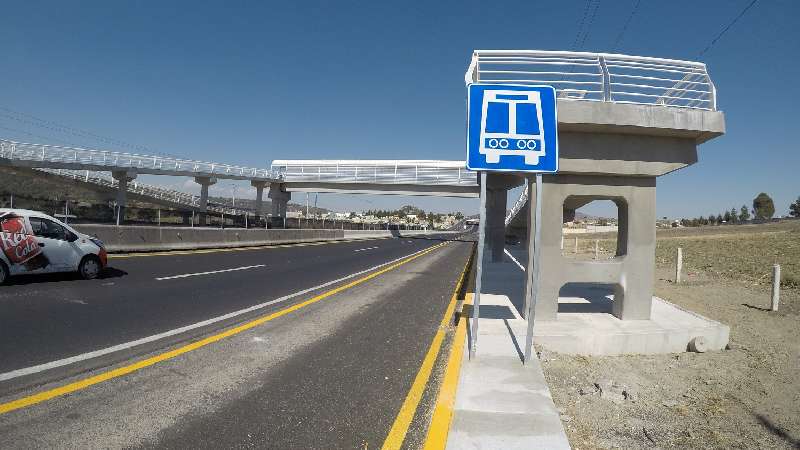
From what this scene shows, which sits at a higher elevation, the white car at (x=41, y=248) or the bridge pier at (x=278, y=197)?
the bridge pier at (x=278, y=197)

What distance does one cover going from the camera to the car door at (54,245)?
9648mm

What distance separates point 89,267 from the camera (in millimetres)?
10375

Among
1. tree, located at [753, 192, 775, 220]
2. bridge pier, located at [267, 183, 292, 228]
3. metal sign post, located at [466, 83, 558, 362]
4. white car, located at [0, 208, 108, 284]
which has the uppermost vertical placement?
tree, located at [753, 192, 775, 220]

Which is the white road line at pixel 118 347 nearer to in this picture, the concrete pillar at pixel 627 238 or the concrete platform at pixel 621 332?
the concrete platform at pixel 621 332

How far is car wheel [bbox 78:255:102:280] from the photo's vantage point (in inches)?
404

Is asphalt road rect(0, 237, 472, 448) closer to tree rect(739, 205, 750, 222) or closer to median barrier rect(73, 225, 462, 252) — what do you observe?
median barrier rect(73, 225, 462, 252)

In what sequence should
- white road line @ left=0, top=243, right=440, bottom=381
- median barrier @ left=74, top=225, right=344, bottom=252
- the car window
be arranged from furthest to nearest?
median barrier @ left=74, top=225, right=344, bottom=252
the car window
white road line @ left=0, top=243, right=440, bottom=381

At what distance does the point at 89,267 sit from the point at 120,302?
3.47 meters

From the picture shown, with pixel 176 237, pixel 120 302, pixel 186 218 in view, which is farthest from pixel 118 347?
pixel 186 218

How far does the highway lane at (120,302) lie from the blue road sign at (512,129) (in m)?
5.15

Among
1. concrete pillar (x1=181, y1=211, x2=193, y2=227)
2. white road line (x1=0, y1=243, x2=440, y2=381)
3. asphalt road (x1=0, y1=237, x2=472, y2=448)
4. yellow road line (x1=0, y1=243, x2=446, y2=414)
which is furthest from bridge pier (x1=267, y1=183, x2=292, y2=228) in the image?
yellow road line (x1=0, y1=243, x2=446, y2=414)

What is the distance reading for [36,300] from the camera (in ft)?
25.2

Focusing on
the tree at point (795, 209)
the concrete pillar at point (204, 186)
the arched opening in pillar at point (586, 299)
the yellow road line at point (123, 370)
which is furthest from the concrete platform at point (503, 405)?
the tree at point (795, 209)

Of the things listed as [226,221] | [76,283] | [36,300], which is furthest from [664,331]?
[226,221]
